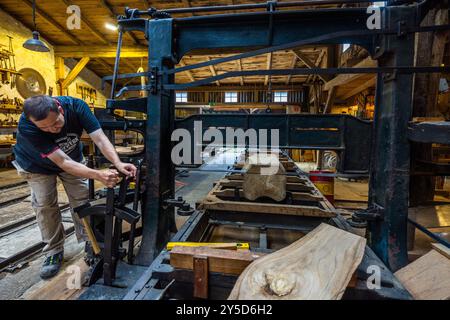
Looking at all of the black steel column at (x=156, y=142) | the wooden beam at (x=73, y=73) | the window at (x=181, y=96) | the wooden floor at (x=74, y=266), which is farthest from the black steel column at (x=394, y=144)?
the window at (x=181, y=96)

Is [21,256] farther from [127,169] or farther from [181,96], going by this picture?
[181,96]

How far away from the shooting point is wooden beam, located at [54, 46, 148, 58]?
369 inches

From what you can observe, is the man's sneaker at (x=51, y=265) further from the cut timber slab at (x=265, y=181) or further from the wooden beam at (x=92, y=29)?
the wooden beam at (x=92, y=29)

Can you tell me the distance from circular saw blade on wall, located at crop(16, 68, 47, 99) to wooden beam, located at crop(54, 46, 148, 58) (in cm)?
148

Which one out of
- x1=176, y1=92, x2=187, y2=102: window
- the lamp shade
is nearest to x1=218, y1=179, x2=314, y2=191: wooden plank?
the lamp shade

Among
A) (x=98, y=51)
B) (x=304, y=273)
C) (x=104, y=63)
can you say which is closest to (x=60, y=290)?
(x=304, y=273)

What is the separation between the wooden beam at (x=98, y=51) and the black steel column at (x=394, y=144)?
9.00 metres

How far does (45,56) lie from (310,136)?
449 inches

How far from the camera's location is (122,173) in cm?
206

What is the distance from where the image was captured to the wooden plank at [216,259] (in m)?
1.43

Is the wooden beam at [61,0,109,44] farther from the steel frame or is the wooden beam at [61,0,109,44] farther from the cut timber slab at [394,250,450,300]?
the cut timber slab at [394,250,450,300]
